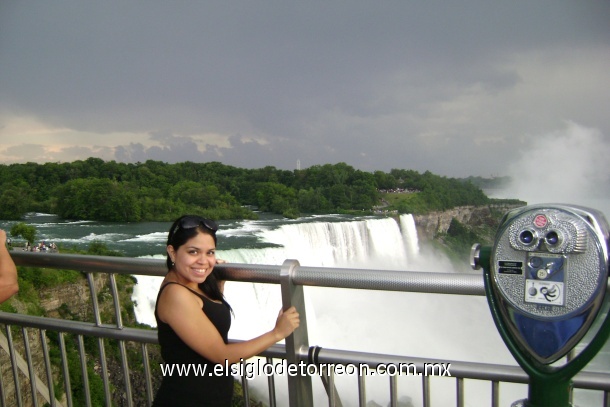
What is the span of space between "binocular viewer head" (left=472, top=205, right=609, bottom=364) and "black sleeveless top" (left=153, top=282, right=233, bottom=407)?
715 millimetres

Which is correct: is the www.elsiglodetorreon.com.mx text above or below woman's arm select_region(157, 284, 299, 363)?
below

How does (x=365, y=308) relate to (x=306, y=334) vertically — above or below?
below

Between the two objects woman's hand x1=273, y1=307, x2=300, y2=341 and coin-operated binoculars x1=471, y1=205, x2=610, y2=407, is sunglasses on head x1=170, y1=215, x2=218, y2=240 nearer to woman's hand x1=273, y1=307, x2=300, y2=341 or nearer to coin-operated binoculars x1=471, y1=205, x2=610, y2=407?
woman's hand x1=273, y1=307, x2=300, y2=341

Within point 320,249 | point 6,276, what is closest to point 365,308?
point 320,249

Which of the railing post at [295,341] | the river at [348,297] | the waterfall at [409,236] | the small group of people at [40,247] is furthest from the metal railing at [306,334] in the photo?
the waterfall at [409,236]

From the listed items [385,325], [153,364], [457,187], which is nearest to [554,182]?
[457,187]

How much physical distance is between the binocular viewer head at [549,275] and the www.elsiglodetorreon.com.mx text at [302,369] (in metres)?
0.31

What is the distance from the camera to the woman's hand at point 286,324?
1.24m

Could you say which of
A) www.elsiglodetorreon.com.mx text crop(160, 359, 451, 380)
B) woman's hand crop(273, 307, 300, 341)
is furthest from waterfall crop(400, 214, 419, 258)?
woman's hand crop(273, 307, 300, 341)

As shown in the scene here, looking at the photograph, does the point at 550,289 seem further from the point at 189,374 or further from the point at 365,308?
the point at 365,308

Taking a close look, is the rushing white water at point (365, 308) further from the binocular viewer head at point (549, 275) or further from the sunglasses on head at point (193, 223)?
the binocular viewer head at point (549, 275)

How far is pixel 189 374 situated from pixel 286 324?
11.4 inches

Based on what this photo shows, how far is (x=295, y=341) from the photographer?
1297mm

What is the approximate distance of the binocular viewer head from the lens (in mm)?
854
